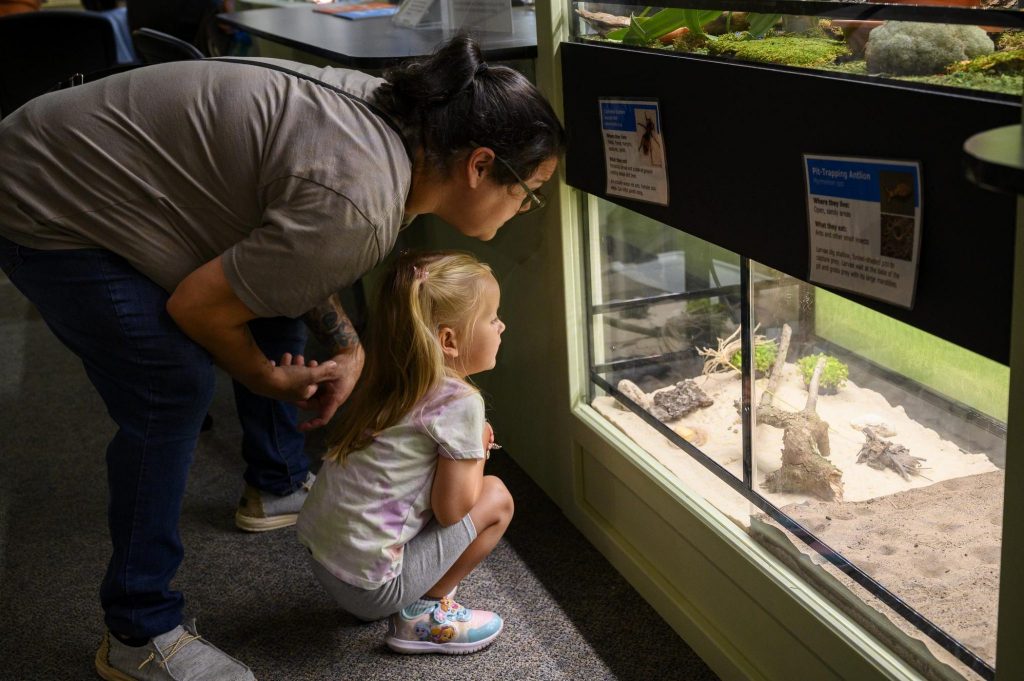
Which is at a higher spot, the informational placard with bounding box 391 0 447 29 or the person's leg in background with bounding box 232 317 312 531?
the informational placard with bounding box 391 0 447 29

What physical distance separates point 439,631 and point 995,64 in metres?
1.29

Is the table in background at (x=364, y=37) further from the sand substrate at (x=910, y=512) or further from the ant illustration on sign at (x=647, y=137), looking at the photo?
the sand substrate at (x=910, y=512)

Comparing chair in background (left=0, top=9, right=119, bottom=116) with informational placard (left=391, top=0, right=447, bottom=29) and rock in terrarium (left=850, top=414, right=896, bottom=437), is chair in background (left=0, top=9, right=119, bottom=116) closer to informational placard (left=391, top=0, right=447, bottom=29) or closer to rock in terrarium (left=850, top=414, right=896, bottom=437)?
informational placard (left=391, top=0, right=447, bottom=29)

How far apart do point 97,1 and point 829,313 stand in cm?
563

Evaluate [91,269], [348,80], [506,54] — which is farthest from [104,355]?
[506,54]

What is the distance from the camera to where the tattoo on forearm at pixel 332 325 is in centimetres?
194

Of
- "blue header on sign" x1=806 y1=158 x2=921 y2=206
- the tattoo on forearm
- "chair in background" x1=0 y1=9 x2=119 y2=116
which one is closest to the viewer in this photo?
"blue header on sign" x1=806 y1=158 x2=921 y2=206

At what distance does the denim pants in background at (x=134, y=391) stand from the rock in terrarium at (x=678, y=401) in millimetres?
799

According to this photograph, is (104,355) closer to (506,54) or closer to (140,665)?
(140,665)

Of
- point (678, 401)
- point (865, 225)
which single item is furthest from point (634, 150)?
point (865, 225)

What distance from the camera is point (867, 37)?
1.20 metres

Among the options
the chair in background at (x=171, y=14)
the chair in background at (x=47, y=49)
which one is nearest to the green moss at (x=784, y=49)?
the chair in background at (x=47, y=49)

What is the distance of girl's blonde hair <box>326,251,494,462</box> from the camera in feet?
5.49

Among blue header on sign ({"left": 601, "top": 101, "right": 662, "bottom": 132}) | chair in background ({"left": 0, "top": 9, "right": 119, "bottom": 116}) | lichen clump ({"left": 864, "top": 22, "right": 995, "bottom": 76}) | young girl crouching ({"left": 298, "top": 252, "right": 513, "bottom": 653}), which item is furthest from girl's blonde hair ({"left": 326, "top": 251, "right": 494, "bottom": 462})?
chair in background ({"left": 0, "top": 9, "right": 119, "bottom": 116})
